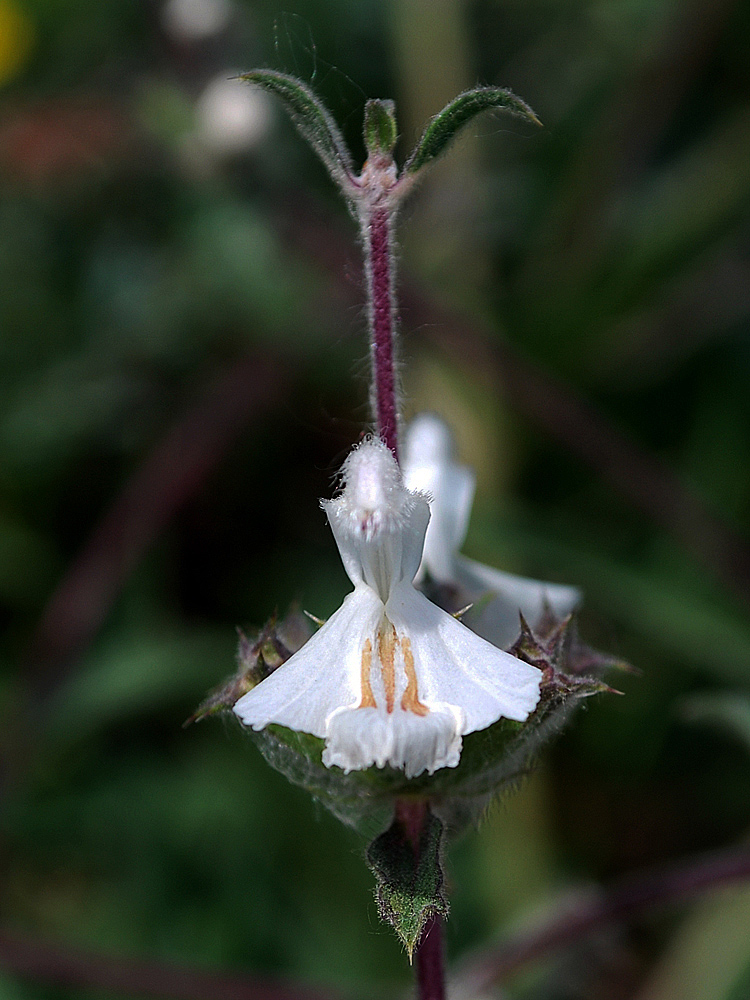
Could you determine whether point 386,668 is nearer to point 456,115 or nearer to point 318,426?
point 456,115

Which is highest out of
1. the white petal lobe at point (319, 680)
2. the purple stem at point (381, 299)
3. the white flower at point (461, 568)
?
the purple stem at point (381, 299)

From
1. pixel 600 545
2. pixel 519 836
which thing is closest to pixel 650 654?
pixel 600 545

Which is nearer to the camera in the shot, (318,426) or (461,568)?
(461,568)

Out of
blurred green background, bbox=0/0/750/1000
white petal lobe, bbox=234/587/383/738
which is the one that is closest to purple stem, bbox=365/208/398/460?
white petal lobe, bbox=234/587/383/738

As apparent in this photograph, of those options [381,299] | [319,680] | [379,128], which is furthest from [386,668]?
[379,128]

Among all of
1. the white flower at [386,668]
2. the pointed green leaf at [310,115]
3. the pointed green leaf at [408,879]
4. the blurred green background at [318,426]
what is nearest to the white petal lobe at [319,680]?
the white flower at [386,668]

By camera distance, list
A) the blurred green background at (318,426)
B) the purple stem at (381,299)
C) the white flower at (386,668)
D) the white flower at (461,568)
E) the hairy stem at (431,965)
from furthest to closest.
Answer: the blurred green background at (318,426) < the white flower at (461,568) < the hairy stem at (431,965) < the purple stem at (381,299) < the white flower at (386,668)

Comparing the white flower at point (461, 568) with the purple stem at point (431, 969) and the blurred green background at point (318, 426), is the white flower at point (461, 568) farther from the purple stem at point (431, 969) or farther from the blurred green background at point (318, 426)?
the blurred green background at point (318, 426)
